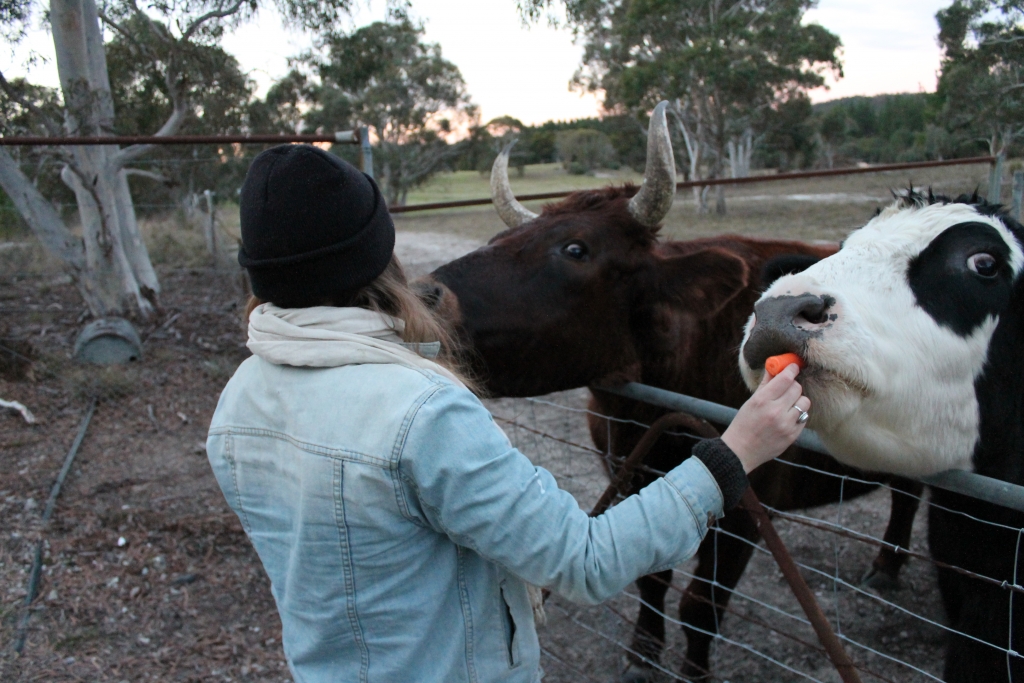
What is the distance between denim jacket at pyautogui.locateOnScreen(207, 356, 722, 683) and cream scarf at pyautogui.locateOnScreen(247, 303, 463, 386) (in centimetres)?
3

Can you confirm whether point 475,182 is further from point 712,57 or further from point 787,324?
point 787,324

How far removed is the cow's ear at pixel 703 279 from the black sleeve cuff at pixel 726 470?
169 centimetres

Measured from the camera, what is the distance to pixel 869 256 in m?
1.92

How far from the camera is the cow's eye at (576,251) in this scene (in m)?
3.05

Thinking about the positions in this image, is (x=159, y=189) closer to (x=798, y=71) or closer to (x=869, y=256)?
(x=798, y=71)

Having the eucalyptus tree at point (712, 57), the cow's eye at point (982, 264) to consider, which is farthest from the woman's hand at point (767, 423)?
the eucalyptus tree at point (712, 57)

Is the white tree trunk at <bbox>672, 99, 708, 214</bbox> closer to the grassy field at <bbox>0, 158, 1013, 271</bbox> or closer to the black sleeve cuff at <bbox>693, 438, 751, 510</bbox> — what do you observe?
the grassy field at <bbox>0, 158, 1013, 271</bbox>

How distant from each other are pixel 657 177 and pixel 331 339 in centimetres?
197

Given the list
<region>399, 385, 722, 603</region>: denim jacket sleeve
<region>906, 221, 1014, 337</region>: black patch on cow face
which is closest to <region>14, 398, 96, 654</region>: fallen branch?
<region>399, 385, 722, 603</region>: denim jacket sleeve

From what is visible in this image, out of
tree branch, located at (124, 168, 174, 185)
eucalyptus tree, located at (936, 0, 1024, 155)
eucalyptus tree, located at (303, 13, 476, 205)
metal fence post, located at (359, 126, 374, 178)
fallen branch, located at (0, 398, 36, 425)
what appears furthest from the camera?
eucalyptus tree, located at (303, 13, 476, 205)

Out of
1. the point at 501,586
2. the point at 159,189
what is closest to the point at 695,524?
the point at 501,586

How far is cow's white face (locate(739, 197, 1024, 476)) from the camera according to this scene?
167 cm

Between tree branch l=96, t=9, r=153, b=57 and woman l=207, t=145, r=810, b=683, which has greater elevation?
tree branch l=96, t=9, r=153, b=57

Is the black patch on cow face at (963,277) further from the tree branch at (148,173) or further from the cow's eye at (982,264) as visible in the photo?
the tree branch at (148,173)
